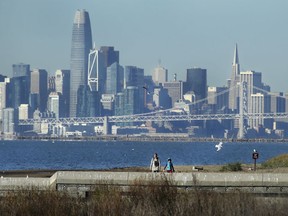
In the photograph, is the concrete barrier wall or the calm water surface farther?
the calm water surface

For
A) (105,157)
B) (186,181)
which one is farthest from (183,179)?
(105,157)

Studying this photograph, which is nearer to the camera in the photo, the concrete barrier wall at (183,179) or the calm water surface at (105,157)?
the concrete barrier wall at (183,179)

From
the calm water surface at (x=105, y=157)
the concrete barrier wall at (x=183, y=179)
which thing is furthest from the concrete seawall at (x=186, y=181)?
the calm water surface at (x=105, y=157)

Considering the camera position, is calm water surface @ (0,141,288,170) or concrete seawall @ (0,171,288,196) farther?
calm water surface @ (0,141,288,170)

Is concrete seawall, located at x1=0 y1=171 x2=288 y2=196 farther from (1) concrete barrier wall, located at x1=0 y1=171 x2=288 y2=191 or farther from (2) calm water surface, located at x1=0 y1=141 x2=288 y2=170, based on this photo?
(2) calm water surface, located at x1=0 y1=141 x2=288 y2=170

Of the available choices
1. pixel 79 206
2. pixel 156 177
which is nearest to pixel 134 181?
pixel 156 177

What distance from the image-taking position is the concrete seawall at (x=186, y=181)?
20125mm

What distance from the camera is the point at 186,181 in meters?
20.3

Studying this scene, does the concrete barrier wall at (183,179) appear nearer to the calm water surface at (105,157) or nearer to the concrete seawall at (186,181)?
the concrete seawall at (186,181)

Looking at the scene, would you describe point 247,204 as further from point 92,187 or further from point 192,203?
point 92,187

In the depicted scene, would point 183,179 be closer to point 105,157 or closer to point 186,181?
point 186,181

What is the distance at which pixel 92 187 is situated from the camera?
797 inches

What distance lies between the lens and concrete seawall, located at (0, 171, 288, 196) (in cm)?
2012

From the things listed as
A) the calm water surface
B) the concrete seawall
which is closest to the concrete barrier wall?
the concrete seawall
